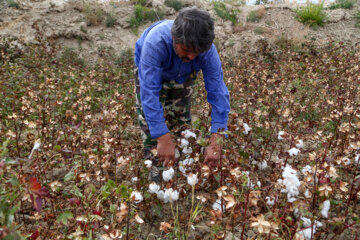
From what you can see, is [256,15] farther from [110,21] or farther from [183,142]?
[183,142]

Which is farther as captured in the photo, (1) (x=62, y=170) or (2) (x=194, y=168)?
(1) (x=62, y=170)

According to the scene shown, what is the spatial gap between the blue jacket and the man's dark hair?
11.5 inches

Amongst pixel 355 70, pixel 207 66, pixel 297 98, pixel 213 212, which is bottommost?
pixel 297 98

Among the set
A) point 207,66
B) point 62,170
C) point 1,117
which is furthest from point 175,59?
point 1,117

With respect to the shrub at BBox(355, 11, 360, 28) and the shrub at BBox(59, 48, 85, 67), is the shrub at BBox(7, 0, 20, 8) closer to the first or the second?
the shrub at BBox(59, 48, 85, 67)

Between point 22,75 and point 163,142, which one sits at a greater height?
point 163,142

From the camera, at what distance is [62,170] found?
3.05 metres

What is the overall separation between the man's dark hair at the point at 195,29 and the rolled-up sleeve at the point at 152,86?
0.30 meters

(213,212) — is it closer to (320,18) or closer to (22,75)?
(22,75)

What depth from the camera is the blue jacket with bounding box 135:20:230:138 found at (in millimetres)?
2125

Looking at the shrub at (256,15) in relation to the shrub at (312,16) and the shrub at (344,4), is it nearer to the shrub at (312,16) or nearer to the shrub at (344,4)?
the shrub at (312,16)

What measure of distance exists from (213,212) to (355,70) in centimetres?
482

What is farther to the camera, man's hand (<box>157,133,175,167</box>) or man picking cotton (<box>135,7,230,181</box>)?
man's hand (<box>157,133,175,167</box>)

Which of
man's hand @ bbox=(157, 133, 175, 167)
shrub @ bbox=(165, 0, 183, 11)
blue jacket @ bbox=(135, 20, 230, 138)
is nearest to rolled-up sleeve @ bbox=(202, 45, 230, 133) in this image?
blue jacket @ bbox=(135, 20, 230, 138)
